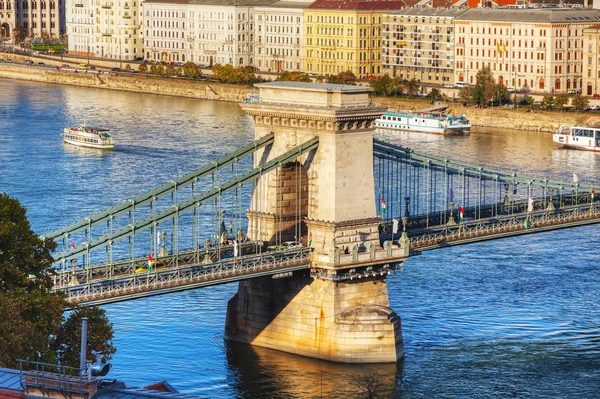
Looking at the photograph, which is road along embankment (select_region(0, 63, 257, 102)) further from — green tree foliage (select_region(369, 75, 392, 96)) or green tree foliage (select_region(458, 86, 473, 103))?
green tree foliage (select_region(458, 86, 473, 103))

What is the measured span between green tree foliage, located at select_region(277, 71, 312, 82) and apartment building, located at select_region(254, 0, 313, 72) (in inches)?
309

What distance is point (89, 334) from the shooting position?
4584cm

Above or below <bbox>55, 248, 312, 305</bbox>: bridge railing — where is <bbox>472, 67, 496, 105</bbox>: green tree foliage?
above

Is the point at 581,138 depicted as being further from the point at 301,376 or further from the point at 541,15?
the point at 301,376

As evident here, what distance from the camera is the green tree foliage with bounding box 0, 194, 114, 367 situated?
4369 cm

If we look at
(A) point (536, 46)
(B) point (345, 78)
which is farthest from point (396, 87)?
(A) point (536, 46)

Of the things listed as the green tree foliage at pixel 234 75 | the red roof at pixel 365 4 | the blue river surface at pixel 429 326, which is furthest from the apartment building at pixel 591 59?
the blue river surface at pixel 429 326

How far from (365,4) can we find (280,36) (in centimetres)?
1119

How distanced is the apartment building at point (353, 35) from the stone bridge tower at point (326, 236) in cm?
9877

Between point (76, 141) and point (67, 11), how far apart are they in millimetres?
84421

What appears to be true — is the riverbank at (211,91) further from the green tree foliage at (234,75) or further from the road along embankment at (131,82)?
the green tree foliage at (234,75)

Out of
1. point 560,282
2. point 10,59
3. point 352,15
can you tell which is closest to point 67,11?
point 10,59

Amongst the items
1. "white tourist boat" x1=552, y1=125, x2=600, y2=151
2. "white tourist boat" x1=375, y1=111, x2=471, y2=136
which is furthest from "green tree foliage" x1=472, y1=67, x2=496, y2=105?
"white tourist boat" x1=552, y1=125, x2=600, y2=151

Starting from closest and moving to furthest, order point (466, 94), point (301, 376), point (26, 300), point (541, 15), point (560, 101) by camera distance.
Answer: point (26, 300) < point (301, 376) < point (560, 101) < point (466, 94) < point (541, 15)
